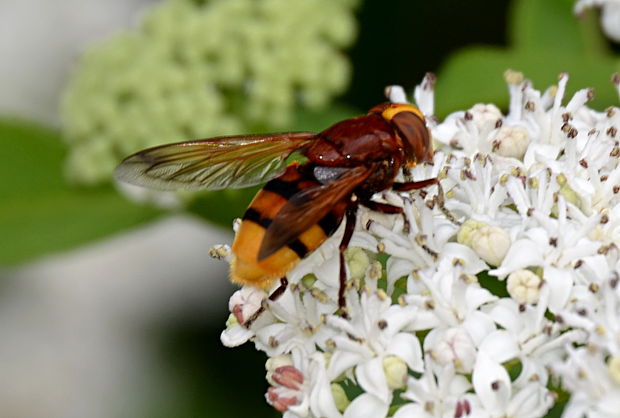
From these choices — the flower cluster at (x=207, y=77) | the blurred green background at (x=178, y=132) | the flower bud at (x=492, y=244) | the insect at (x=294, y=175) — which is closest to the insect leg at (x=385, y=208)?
the insect at (x=294, y=175)

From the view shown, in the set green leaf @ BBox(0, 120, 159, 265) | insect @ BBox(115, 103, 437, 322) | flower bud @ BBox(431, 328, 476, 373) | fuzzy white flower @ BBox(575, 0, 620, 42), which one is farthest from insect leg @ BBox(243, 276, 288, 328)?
→ green leaf @ BBox(0, 120, 159, 265)

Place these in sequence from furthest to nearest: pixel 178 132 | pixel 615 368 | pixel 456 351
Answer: pixel 178 132, pixel 456 351, pixel 615 368

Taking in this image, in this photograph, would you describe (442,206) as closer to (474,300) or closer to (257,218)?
(474,300)

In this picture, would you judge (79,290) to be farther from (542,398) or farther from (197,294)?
(542,398)

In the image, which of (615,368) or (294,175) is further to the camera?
(294,175)

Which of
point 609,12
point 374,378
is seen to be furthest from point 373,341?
point 609,12
